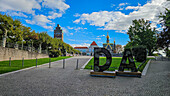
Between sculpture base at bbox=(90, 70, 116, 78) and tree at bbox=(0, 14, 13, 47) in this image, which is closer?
sculpture base at bbox=(90, 70, 116, 78)

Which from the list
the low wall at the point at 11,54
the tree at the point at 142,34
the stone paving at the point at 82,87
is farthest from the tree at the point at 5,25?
the tree at the point at 142,34

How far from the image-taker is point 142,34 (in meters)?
31.5

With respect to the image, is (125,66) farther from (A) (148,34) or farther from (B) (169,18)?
(A) (148,34)

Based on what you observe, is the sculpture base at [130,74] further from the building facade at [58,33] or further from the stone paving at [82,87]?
the building facade at [58,33]

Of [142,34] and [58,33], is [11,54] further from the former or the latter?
[58,33]

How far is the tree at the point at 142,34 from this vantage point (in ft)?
98.9

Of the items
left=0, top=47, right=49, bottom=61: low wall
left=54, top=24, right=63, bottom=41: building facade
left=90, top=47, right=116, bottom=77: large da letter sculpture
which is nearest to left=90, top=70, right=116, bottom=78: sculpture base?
left=90, top=47, right=116, bottom=77: large da letter sculpture

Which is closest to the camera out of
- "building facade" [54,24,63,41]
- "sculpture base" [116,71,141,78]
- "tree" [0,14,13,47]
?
"sculpture base" [116,71,141,78]

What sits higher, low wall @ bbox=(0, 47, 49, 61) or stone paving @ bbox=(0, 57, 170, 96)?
low wall @ bbox=(0, 47, 49, 61)

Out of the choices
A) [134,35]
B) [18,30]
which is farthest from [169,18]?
[18,30]

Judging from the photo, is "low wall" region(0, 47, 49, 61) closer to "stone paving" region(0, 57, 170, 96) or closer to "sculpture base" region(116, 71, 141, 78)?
"stone paving" region(0, 57, 170, 96)

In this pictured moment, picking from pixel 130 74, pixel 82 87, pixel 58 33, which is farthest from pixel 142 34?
pixel 58 33

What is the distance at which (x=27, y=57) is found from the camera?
1097 inches

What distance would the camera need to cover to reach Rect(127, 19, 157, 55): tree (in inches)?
1187
